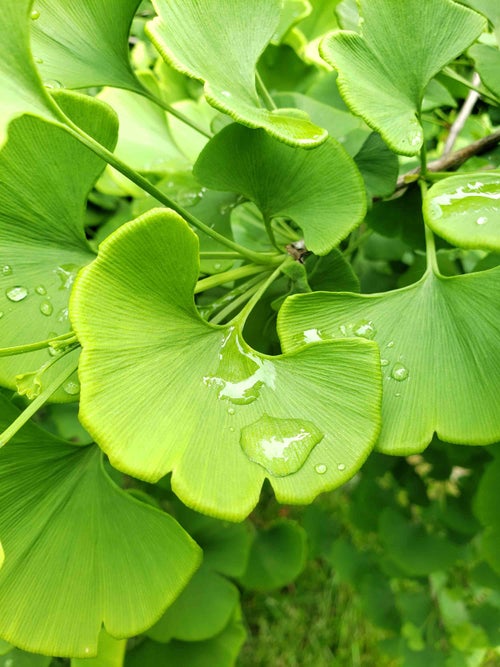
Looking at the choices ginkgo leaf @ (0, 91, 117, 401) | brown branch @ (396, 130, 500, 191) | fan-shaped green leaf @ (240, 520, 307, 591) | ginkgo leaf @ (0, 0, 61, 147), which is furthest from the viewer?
fan-shaped green leaf @ (240, 520, 307, 591)

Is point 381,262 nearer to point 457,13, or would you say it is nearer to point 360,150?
point 360,150

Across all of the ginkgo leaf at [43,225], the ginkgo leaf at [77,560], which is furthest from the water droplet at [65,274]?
the ginkgo leaf at [77,560]

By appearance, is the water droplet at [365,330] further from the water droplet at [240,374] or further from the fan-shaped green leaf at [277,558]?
the fan-shaped green leaf at [277,558]

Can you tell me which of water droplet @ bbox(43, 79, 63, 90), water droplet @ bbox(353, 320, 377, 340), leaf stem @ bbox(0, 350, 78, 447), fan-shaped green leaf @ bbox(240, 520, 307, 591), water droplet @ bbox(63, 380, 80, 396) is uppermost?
water droplet @ bbox(43, 79, 63, 90)

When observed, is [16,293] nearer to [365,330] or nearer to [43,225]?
[43,225]

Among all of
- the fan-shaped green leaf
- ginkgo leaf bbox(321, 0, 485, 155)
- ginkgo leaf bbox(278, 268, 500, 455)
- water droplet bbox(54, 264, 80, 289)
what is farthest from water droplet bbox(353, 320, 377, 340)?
the fan-shaped green leaf

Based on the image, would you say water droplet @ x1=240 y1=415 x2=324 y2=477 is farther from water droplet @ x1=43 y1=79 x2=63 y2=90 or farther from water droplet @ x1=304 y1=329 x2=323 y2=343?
water droplet @ x1=43 y1=79 x2=63 y2=90
